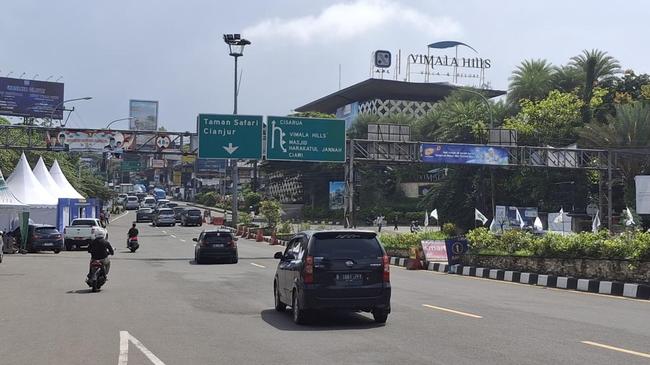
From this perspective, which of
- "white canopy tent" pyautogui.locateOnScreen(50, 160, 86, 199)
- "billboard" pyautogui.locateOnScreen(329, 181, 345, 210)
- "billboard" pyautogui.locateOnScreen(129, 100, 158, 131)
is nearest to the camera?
"white canopy tent" pyautogui.locateOnScreen(50, 160, 86, 199)

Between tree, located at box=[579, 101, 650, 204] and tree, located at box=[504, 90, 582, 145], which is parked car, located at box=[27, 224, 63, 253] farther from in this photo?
tree, located at box=[504, 90, 582, 145]

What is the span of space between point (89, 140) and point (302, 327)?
30.6 m

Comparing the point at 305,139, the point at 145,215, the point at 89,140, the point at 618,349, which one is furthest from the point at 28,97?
the point at 618,349

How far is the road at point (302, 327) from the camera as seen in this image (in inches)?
362

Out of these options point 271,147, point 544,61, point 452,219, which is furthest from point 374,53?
point 271,147

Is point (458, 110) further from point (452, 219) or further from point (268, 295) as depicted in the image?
point (268, 295)

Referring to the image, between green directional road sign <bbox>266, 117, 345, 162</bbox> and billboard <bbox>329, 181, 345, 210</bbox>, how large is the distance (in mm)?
45553

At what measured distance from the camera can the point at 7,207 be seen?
35719 mm

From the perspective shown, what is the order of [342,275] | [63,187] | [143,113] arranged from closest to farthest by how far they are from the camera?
[342,275] → [63,187] → [143,113]

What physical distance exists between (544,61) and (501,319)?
230 feet

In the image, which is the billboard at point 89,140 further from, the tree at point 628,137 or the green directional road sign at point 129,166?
the green directional road sign at point 129,166

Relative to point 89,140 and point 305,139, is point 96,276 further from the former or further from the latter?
point 89,140

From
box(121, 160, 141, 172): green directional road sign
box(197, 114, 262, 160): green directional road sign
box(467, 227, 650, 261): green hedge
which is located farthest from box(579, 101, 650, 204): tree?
box(121, 160, 141, 172): green directional road sign

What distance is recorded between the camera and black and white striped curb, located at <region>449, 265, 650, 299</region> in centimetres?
1753
